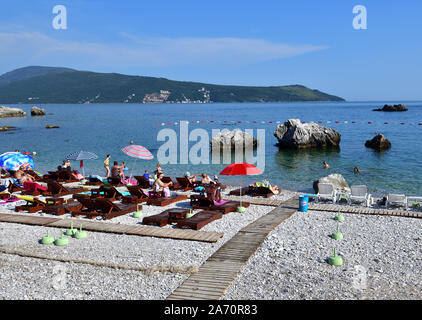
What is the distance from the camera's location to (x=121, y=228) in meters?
12.6

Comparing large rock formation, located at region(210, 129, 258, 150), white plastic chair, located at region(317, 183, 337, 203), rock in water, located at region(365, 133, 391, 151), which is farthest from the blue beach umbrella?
rock in water, located at region(365, 133, 391, 151)

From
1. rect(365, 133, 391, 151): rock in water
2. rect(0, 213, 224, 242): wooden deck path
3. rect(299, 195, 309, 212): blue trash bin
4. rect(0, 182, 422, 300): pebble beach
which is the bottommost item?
rect(0, 182, 422, 300): pebble beach

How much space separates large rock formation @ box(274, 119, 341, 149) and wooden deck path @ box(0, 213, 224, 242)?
37499mm

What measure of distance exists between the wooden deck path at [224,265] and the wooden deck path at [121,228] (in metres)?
0.83

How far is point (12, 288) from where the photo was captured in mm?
8336

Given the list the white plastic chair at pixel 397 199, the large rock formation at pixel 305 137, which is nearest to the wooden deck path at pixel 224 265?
the white plastic chair at pixel 397 199

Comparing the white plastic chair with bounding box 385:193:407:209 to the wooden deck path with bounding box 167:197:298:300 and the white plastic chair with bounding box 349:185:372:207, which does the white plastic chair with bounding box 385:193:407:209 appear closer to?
the white plastic chair with bounding box 349:185:372:207

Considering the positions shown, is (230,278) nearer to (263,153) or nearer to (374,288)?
(374,288)

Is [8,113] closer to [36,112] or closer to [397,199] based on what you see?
[36,112]

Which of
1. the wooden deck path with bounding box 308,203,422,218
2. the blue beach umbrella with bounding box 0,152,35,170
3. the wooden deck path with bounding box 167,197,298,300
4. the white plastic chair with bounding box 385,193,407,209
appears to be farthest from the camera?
the blue beach umbrella with bounding box 0,152,35,170

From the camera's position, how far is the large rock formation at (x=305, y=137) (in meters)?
47.8

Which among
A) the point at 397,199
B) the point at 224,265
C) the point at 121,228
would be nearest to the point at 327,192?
the point at 397,199

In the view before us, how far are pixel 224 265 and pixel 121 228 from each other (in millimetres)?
4490

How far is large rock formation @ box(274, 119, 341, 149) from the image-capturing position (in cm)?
4775
